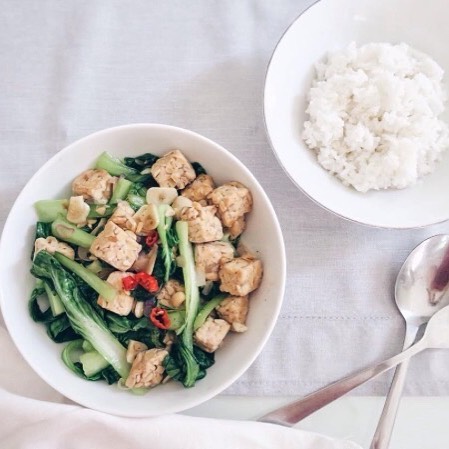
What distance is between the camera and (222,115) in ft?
5.40

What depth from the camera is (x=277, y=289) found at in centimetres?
138

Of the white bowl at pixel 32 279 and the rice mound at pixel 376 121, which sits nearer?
the white bowl at pixel 32 279

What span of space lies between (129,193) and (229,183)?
22 centimetres

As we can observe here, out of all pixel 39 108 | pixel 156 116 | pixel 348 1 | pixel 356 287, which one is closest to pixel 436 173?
pixel 356 287

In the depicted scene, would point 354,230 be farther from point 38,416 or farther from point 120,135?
point 38,416

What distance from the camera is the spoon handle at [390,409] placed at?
148 centimetres

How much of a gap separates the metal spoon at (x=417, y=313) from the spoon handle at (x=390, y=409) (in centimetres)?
2

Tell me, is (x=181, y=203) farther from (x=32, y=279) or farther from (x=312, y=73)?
(x=312, y=73)

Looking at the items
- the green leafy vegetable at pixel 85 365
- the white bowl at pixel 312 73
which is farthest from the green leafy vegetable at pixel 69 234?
the white bowl at pixel 312 73

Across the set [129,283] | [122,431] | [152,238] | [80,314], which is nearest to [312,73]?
[152,238]

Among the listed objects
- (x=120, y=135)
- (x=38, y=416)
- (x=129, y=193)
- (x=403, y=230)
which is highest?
(x=120, y=135)

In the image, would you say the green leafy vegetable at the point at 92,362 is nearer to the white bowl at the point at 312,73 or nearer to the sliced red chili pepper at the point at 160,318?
the sliced red chili pepper at the point at 160,318

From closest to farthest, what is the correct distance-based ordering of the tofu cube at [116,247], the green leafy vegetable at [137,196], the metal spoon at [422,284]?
the tofu cube at [116,247]
the green leafy vegetable at [137,196]
the metal spoon at [422,284]

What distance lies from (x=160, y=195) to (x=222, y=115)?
321 millimetres
